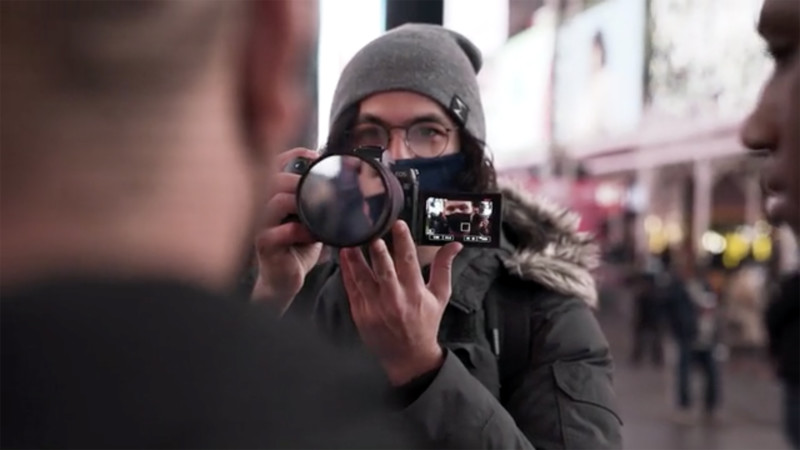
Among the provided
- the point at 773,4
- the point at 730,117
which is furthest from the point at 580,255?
the point at 730,117

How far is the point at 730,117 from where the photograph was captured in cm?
1136

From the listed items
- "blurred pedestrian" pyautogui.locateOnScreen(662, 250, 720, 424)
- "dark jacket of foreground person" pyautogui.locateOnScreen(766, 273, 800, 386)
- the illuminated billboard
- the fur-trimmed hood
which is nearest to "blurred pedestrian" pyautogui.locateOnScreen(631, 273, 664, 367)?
"blurred pedestrian" pyautogui.locateOnScreen(662, 250, 720, 424)

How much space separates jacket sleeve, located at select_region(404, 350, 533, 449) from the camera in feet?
3.56

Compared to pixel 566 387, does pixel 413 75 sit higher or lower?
higher

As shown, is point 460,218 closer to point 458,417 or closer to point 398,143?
point 398,143

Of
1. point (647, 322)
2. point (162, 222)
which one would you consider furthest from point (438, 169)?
point (647, 322)

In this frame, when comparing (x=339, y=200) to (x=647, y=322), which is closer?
(x=339, y=200)

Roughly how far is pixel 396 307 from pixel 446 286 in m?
0.08

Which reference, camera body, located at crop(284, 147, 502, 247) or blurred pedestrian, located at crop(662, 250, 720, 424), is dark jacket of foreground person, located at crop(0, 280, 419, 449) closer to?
camera body, located at crop(284, 147, 502, 247)

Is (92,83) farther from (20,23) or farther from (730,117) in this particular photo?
(730,117)

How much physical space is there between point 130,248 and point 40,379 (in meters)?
0.09

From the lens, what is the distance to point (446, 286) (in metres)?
1.17

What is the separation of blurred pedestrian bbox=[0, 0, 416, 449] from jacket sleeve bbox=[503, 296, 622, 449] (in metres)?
0.72

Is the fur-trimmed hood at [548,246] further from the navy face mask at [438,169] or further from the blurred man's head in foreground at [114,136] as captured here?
the blurred man's head in foreground at [114,136]
